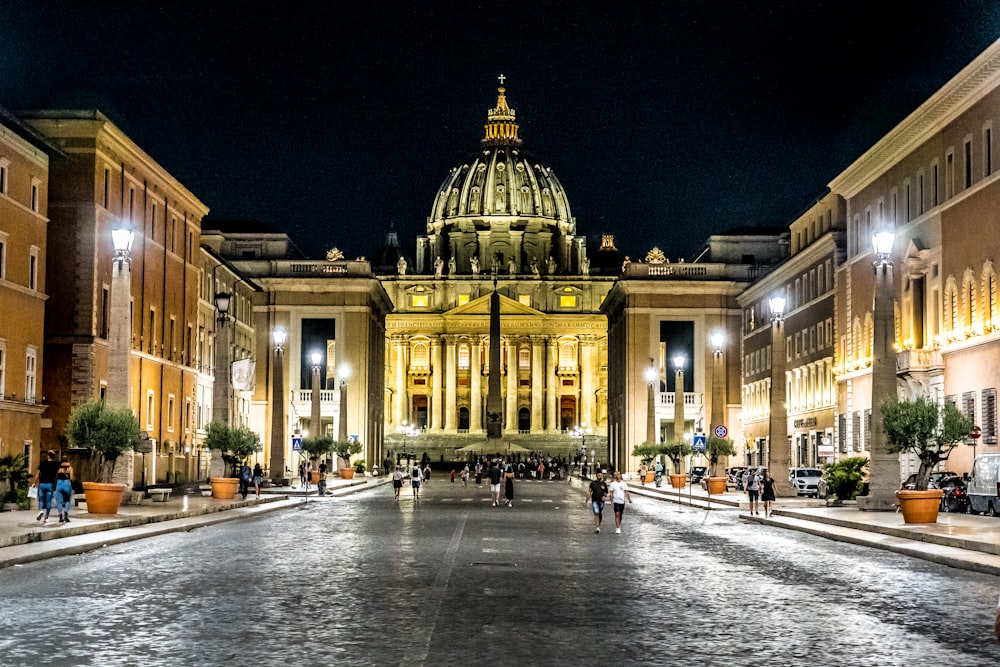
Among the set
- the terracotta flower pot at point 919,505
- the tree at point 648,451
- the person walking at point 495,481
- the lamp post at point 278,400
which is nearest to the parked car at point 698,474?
the tree at point 648,451

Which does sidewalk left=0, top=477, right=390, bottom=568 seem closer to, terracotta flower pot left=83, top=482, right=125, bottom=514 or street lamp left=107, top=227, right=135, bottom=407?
terracotta flower pot left=83, top=482, right=125, bottom=514

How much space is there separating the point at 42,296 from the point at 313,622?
1686 inches

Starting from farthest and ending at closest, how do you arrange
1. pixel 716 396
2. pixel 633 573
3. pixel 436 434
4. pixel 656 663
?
pixel 436 434 < pixel 716 396 < pixel 633 573 < pixel 656 663

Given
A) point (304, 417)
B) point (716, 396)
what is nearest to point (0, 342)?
point (716, 396)

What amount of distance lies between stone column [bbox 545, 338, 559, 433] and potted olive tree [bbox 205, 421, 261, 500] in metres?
141

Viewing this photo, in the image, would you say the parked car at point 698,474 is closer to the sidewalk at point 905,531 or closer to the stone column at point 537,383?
the sidewalk at point 905,531

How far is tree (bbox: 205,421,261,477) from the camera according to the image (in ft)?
174

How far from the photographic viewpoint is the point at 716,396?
215 feet

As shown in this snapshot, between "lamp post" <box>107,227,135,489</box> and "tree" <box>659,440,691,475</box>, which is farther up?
"lamp post" <box>107,227,135,489</box>

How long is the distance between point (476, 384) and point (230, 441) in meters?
143

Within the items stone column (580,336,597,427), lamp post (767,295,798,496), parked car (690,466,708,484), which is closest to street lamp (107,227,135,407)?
lamp post (767,295,798,496)

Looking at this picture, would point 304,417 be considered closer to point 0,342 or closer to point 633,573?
point 0,342

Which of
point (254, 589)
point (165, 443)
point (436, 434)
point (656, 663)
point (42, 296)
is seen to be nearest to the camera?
point (656, 663)

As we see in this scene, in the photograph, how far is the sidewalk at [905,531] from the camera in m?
26.0
